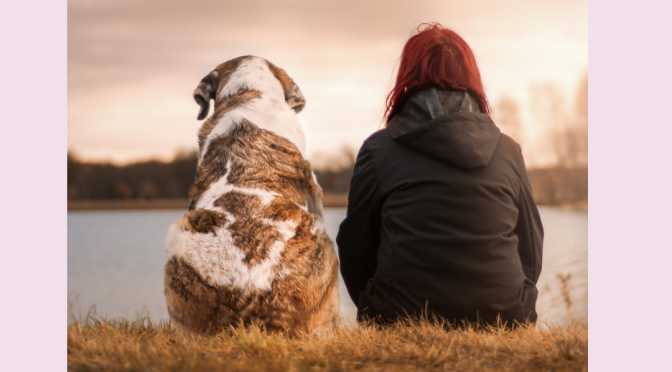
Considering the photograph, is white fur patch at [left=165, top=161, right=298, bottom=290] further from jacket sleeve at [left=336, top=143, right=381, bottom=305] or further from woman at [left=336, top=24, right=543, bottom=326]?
woman at [left=336, top=24, right=543, bottom=326]

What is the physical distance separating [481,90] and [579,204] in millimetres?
2356

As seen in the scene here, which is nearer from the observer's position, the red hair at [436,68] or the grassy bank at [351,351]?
the grassy bank at [351,351]

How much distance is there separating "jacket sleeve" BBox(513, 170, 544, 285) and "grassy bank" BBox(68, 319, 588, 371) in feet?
1.68

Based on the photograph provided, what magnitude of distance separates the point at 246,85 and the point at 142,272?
12.9ft

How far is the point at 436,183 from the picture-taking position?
9.57 ft

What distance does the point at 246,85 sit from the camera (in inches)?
148

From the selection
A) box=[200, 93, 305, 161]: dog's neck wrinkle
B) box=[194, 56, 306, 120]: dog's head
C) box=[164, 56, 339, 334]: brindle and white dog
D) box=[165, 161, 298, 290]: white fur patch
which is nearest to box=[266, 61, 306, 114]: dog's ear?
box=[194, 56, 306, 120]: dog's head

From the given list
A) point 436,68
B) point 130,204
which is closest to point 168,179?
point 130,204

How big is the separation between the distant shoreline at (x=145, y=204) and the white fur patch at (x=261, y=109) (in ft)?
4.18

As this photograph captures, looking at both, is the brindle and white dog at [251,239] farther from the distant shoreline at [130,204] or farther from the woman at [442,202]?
the distant shoreline at [130,204]

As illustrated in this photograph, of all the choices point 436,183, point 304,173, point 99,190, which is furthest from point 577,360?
point 99,190

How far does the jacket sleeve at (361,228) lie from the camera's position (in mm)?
3115

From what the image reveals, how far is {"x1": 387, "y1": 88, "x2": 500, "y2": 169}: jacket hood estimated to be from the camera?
2850 mm

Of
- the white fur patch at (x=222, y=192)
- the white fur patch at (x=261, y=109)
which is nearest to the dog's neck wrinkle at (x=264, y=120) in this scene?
the white fur patch at (x=261, y=109)
